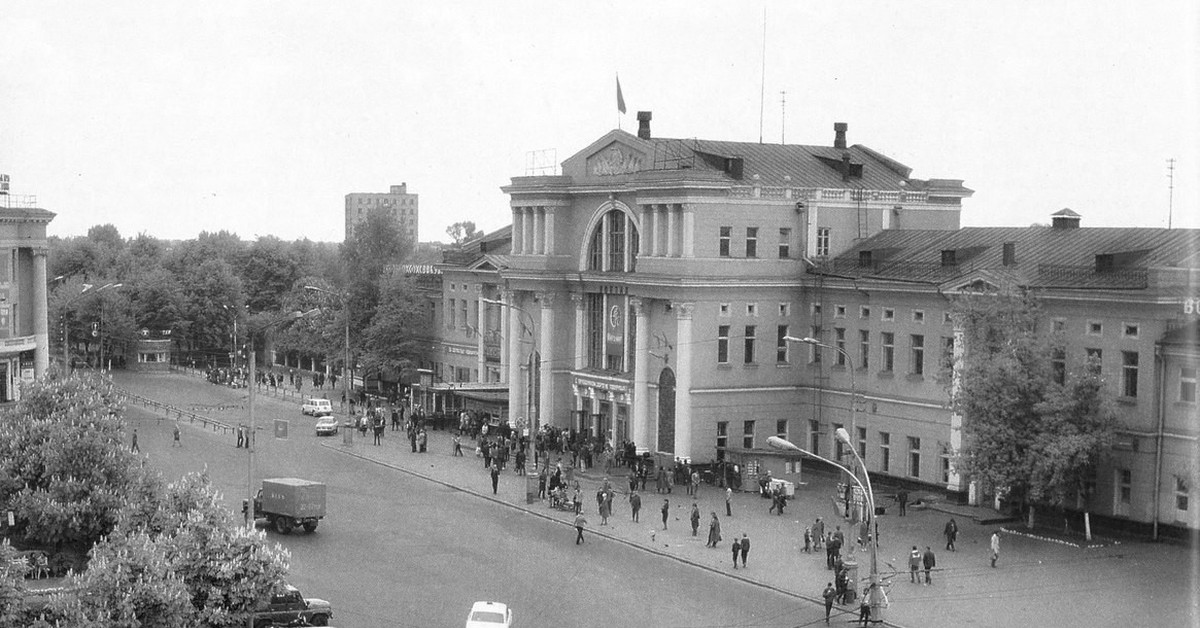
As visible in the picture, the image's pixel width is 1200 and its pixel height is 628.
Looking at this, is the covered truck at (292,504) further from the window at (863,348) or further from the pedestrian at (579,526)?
the window at (863,348)

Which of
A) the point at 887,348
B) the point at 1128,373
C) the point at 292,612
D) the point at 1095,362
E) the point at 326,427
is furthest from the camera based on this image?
the point at 326,427

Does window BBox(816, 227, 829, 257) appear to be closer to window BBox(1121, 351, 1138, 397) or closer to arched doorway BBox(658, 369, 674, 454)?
arched doorway BBox(658, 369, 674, 454)

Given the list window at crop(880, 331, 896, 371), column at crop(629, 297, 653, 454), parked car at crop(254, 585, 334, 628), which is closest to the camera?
parked car at crop(254, 585, 334, 628)

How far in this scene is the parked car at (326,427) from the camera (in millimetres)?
81062

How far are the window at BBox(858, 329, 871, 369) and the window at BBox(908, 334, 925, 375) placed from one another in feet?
9.55

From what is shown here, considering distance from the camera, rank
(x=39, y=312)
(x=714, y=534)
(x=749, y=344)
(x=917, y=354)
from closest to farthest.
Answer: (x=714, y=534) → (x=917, y=354) → (x=749, y=344) → (x=39, y=312)

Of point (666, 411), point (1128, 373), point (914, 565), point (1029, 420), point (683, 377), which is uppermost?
point (1128, 373)

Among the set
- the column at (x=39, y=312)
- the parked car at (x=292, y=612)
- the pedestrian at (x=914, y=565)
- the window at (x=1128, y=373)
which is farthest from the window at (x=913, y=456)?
the column at (x=39, y=312)

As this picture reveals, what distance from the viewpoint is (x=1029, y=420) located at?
1962 inches

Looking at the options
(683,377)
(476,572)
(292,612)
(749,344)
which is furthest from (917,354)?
(292,612)

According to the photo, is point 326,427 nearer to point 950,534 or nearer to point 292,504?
point 292,504

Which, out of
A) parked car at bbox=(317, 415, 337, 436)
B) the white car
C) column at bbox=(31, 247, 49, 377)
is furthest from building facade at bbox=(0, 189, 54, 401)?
the white car

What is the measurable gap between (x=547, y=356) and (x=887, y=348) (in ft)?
63.2

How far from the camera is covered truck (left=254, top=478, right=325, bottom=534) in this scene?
51.2 meters
